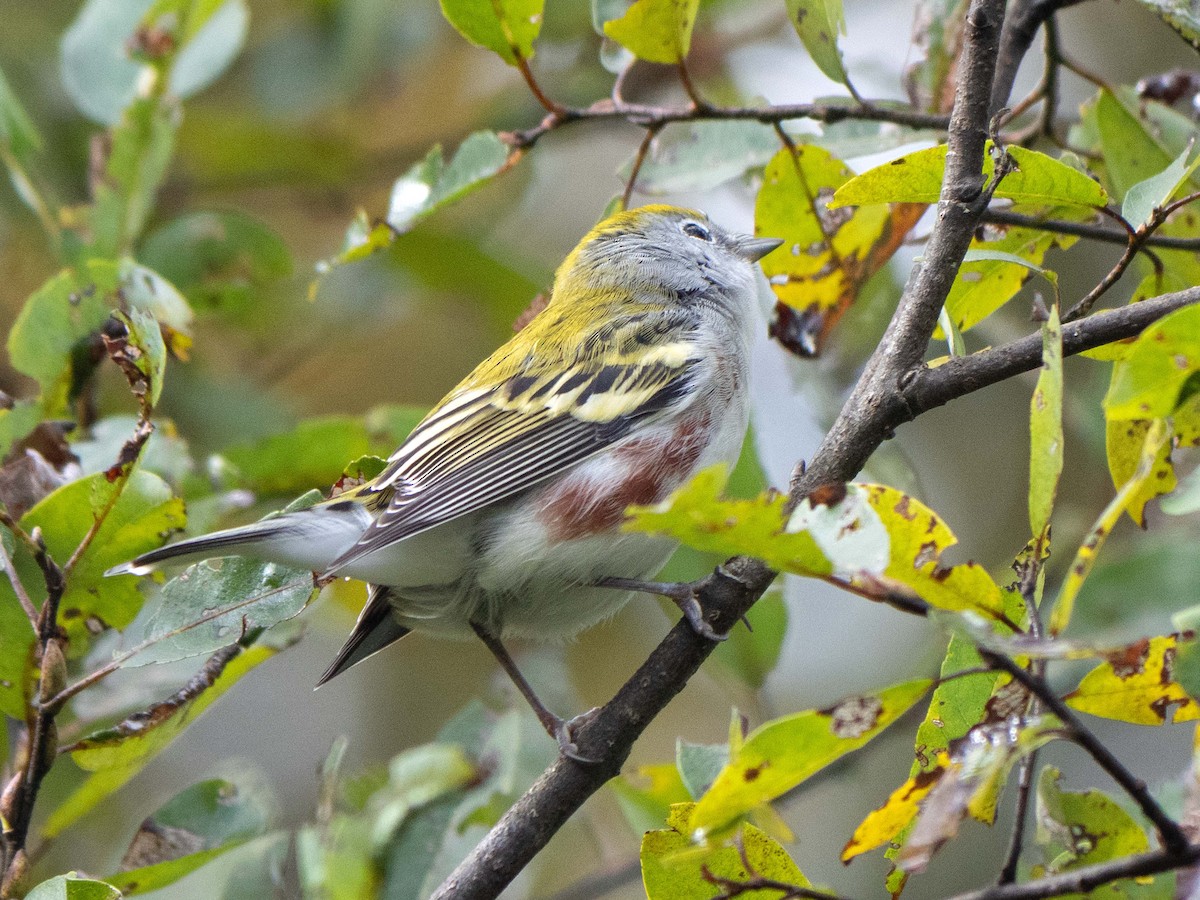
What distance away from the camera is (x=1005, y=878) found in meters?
1.23

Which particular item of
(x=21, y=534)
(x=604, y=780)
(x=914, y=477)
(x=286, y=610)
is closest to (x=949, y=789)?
(x=604, y=780)

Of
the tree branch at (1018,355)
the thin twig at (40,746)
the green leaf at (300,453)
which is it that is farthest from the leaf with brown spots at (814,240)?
the thin twig at (40,746)

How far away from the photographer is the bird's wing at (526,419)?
224 cm

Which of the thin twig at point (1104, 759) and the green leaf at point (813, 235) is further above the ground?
the green leaf at point (813, 235)

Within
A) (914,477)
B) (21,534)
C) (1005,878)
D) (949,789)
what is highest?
(21,534)

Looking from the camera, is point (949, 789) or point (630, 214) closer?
point (949, 789)

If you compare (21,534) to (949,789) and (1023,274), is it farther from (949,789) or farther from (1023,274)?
(1023,274)

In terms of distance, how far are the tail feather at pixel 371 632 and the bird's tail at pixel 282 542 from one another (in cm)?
29

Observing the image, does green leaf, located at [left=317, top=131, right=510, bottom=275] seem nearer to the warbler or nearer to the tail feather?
the warbler

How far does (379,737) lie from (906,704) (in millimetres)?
4451

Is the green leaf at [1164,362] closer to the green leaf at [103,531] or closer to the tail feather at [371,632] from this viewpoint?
the green leaf at [103,531]

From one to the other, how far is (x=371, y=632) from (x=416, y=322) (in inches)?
135

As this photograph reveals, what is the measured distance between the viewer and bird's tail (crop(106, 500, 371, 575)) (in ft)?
5.96

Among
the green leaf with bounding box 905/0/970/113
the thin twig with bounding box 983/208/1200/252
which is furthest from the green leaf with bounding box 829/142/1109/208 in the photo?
the green leaf with bounding box 905/0/970/113
